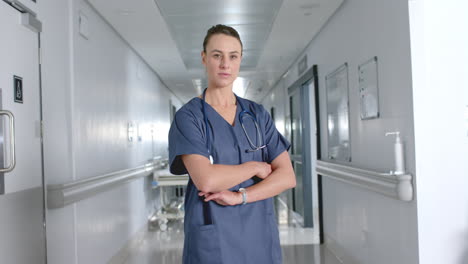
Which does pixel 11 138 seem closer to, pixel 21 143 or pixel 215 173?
pixel 21 143

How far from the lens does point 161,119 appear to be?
354 inches

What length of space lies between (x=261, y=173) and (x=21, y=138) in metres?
1.62

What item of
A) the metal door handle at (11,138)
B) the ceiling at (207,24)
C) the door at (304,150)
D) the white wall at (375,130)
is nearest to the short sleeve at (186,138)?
the metal door handle at (11,138)

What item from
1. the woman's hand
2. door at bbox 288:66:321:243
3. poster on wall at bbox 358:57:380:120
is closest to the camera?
→ the woman's hand

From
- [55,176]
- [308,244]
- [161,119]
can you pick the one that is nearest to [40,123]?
[55,176]

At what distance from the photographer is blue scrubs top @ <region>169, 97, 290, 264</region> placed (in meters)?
1.32

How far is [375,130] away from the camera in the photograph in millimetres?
3256

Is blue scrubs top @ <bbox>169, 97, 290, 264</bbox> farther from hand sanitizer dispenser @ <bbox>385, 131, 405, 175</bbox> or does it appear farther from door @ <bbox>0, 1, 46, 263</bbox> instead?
hand sanitizer dispenser @ <bbox>385, 131, 405, 175</bbox>

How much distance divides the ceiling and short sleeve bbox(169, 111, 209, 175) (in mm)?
2675

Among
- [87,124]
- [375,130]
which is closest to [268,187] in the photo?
[375,130]

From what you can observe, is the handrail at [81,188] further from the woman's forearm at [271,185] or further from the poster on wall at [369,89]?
the poster on wall at [369,89]

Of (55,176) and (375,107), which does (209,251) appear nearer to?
(55,176)

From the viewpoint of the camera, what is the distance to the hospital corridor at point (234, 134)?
1403mm

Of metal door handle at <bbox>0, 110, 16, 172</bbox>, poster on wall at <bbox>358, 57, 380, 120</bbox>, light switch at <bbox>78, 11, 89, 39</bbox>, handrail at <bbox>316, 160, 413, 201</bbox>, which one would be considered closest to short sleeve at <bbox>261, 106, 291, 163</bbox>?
metal door handle at <bbox>0, 110, 16, 172</bbox>
